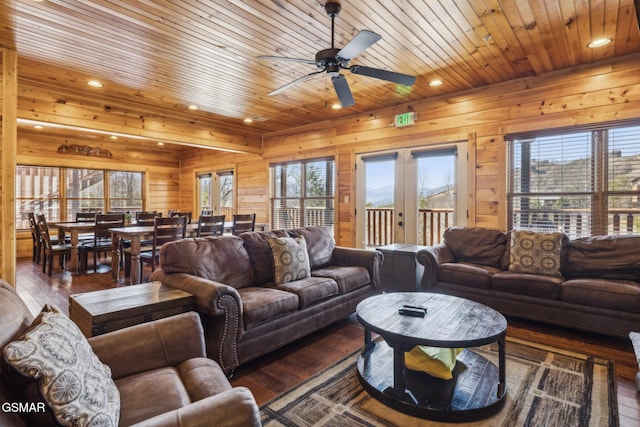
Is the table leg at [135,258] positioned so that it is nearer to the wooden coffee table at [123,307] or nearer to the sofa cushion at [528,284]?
the wooden coffee table at [123,307]

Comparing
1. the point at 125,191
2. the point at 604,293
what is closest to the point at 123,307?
the point at 604,293

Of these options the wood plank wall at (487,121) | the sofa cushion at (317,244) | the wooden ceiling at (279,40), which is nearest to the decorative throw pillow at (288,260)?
the sofa cushion at (317,244)

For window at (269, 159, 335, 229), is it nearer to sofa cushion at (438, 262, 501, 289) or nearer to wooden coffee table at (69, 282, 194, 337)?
sofa cushion at (438, 262, 501, 289)

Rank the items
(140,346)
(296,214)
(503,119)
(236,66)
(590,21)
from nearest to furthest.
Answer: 1. (140,346)
2. (590,21)
3. (236,66)
4. (503,119)
5. (296,214)

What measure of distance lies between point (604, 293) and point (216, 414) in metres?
3.35

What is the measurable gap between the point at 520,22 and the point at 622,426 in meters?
3.04

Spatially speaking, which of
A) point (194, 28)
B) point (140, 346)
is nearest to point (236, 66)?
point (194, 28)

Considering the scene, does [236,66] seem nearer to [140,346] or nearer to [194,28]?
[194,28]

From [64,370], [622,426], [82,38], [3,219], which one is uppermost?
[82,38]

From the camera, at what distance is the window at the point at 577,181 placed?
11.9 feet

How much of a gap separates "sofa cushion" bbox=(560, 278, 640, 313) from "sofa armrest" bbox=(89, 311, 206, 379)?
3204mm

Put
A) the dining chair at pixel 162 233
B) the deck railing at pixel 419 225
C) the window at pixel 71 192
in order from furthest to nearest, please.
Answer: the window at pixel 71 192
the deck railing at pixel 419 225
the dining chair at pixel 162 233

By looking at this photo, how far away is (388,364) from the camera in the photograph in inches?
95.5

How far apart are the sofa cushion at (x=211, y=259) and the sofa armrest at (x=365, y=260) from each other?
1.23 m
